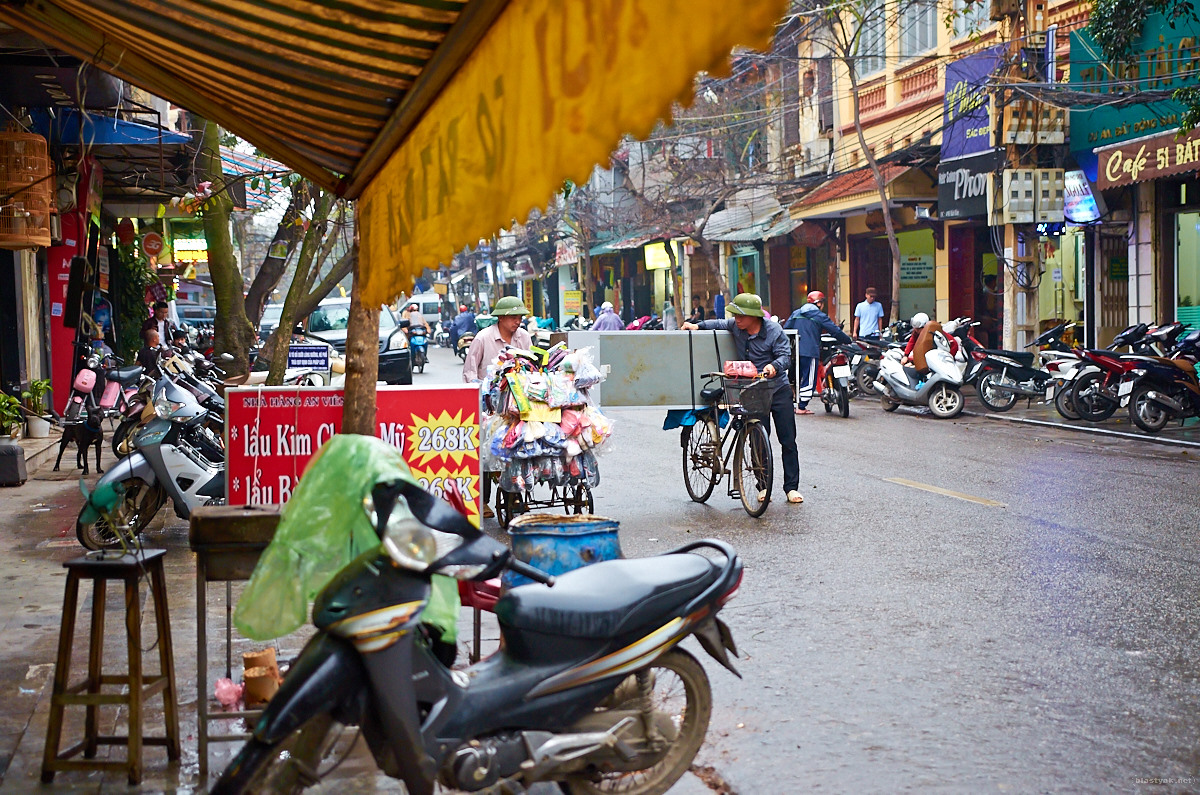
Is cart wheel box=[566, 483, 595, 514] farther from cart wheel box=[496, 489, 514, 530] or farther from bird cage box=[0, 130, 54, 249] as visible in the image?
bird cage box=[0, 130, 54, 249]

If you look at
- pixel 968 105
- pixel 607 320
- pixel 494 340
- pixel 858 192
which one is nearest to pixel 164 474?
pixel 494 340

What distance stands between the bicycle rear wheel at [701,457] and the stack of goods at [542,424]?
1817 mm

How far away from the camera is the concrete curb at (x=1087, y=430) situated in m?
14.3

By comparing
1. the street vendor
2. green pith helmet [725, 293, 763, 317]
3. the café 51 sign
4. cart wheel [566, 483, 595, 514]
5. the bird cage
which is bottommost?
cart wheel [566, 483, 595, 514]

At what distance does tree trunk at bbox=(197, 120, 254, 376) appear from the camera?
1166cm

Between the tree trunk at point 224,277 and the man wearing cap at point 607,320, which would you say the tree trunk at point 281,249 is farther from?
the man wearing cap at point 607,320

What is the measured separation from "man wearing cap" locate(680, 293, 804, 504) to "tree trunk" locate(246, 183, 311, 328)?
412 cm

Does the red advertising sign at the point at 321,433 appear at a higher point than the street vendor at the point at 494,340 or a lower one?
lower

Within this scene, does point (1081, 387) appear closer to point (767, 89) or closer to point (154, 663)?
point (154, 663)

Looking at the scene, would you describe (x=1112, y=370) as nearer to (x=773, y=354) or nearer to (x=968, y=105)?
(x=773, y=354)

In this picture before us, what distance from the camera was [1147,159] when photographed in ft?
58.7

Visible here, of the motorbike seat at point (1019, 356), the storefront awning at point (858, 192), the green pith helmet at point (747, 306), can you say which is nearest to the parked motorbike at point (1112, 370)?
the motorbike seat at point (1019, 356)

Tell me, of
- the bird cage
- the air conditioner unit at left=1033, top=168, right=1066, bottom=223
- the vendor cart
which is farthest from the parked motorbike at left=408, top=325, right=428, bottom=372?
the vendor cart

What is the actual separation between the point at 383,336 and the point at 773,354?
18.7 meters
